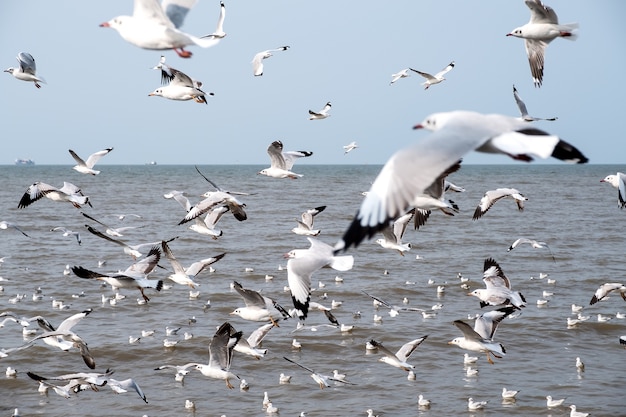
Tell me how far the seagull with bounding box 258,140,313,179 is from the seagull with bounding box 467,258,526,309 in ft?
9.98

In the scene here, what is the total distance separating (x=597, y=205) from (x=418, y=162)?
1372 inches

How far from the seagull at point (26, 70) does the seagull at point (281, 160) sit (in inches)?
153

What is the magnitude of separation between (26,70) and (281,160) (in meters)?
4.34

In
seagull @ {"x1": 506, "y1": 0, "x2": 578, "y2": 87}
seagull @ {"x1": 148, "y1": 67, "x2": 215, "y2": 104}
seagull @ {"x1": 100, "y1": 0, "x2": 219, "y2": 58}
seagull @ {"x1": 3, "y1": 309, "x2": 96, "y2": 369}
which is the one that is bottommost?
seagull @ {"x1": 3, "y1": 309, "x2": 96, "y2": 369}

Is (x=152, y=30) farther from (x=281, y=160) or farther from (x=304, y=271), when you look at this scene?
(x=281, y=160)

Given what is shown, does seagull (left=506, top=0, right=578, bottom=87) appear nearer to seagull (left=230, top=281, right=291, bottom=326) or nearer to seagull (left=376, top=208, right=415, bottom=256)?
seagull (left=376, top=208, right=415, bottom=256)

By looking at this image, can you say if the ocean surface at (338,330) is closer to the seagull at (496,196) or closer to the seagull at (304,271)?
the seagull at (304,271)

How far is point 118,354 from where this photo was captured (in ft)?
38.2

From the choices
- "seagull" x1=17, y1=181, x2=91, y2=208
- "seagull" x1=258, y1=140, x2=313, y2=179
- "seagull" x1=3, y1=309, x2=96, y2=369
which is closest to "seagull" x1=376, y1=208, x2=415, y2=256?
"seagull" x1=258, y1=140, x2=313, y2=179

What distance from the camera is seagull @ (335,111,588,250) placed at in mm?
4984

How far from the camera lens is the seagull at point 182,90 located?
10438 millimetres

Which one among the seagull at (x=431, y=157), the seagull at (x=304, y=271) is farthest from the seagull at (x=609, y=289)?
the seagull at (x=431, y=157)

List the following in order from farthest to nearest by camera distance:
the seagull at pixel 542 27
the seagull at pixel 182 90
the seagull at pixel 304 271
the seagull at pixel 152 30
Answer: the seagull at pixel 182 90 < the seagull at pixel 304 271 < the seagull at pixel 542 27 < the seagull at pixel 152 30

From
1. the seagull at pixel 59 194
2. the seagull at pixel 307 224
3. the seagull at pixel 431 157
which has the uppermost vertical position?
the seagull at pixel 431 157
